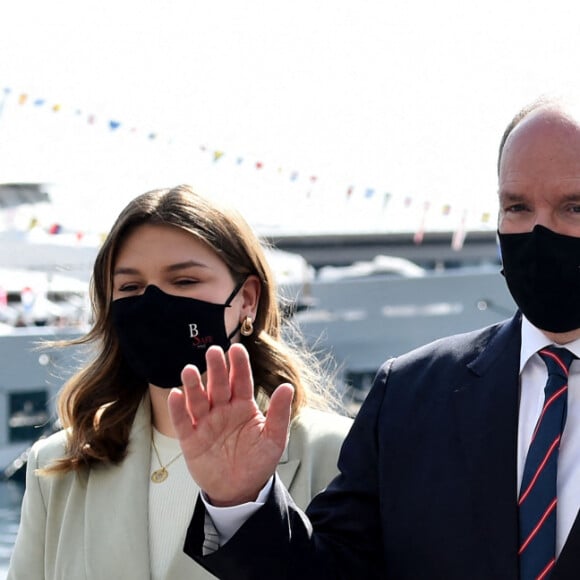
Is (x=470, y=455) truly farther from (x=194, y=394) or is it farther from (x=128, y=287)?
(x=128, y=287)

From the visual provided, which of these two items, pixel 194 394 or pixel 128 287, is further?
pixel 128 287

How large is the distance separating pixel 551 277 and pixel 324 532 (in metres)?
0.56

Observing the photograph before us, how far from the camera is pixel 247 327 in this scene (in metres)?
2.53

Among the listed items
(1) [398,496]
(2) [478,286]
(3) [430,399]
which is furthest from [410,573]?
(2) [478,286]

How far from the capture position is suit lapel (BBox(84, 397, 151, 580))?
2.27 m

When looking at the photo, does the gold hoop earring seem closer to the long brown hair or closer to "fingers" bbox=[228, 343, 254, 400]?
the long brown hair

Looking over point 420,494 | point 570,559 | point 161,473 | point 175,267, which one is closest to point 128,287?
point 175,267

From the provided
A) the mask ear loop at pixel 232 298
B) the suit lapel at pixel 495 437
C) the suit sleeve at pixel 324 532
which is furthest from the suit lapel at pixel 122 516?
the suit lapel at pixel 495 437

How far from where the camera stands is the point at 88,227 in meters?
18.1

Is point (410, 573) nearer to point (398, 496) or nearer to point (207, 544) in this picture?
point (398, 496)

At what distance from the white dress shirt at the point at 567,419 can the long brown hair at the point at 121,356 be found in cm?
90

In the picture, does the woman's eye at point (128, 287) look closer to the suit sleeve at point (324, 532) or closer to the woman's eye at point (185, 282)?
the woman's eye at point (185, 282)

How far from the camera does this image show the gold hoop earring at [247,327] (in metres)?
2.52

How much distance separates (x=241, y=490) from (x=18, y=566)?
1.02 metres
